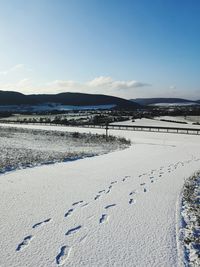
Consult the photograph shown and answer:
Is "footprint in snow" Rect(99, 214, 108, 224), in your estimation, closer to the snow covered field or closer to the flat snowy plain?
the flat snowy plain

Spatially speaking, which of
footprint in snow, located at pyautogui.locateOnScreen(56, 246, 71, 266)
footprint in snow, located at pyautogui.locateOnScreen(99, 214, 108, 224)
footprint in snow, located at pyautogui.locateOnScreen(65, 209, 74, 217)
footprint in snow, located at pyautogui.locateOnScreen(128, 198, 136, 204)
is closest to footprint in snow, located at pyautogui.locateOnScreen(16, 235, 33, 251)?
footprint in snow, located at pyautogui.locateOnScreen(56, 246, 71, 266)

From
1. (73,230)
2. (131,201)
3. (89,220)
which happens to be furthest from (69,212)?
(131,201)

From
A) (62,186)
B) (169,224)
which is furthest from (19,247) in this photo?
(62,186)

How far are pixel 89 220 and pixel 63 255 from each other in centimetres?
182

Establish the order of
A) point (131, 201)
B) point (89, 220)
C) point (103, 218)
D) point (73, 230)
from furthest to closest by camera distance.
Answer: point (131, 201) < point (103, 218) < point (89, 220) < point (73, 230)

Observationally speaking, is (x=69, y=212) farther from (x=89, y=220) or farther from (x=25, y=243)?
(x=25, y=243)

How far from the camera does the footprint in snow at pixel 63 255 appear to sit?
16.9ft

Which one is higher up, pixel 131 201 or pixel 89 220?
pixel 89 220

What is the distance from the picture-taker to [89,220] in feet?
23.4

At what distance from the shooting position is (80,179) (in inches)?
480

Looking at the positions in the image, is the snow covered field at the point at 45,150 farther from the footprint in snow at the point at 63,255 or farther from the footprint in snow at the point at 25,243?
the footprint in snow at the point at 63,255

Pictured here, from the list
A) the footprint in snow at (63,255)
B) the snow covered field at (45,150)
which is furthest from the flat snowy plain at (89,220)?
the snow covered field at (45,150)

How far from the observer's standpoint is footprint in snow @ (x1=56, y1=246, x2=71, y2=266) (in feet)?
16.9

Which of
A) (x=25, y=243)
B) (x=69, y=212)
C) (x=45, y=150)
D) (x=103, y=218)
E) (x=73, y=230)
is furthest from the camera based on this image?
(x=45, y=150)
